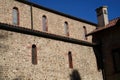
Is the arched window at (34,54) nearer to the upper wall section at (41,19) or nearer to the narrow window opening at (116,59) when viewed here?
the upper wall section at (41,19)

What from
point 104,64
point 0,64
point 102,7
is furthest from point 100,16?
point 0,64

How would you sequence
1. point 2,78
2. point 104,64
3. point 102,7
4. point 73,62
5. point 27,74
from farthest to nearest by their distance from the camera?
point 102,7
point 104,64
point 73,62
point 27,74
point 2,78

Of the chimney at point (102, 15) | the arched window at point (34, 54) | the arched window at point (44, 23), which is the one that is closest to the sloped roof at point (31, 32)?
the arched window at point (34, 54)

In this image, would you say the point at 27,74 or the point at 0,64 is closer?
the point at 0,64

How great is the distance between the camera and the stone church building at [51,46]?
16.1 m

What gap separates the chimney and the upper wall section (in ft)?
7.98

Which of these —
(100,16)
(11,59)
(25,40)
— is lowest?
(11,59)

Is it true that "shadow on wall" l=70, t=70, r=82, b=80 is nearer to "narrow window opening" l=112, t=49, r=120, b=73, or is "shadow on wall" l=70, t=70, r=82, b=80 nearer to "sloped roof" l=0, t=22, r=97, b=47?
"sloped roof" l=0, t=22, r=97, b=47

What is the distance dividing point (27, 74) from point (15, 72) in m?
0.93

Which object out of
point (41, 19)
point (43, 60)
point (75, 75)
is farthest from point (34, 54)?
point (41, 19)

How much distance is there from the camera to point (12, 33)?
1642 cm

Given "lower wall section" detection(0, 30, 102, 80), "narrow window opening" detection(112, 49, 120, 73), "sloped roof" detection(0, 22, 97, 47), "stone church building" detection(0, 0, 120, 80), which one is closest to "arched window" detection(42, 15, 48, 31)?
"stone church building" detection(0, 0, 120, 80)

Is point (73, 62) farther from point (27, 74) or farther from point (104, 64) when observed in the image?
point (27, 74)

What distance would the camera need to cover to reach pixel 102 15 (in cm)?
2542
